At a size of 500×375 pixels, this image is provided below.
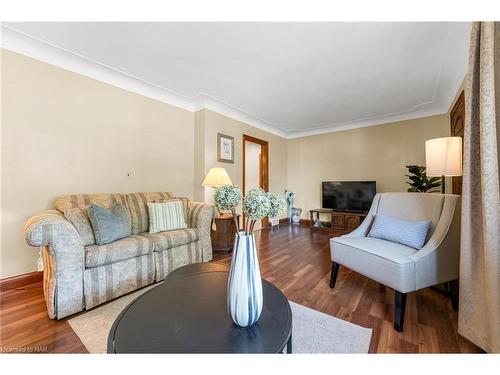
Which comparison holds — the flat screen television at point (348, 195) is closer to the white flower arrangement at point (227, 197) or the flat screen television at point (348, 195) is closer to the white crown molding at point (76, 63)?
the white crown molding at point (76, 63)

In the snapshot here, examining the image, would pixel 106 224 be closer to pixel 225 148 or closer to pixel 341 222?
pixel 225 148

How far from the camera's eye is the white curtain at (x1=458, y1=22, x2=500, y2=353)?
3.34 feet

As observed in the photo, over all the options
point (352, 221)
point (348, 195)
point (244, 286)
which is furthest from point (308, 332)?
point (348, 195)

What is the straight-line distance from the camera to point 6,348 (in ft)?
3.88

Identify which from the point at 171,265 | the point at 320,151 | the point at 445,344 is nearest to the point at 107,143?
the point at 171,265

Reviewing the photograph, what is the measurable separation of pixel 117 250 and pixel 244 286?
1.38m

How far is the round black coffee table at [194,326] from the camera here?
73 centimetres

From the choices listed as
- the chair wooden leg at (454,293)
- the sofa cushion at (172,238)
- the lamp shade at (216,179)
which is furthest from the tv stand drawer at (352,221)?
the sofa cushion at (172,238)

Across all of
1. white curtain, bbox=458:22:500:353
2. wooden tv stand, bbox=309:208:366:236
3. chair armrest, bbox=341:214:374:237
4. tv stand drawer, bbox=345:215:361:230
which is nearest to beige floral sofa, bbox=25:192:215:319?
chair armrest, bbox=341:214:374:237

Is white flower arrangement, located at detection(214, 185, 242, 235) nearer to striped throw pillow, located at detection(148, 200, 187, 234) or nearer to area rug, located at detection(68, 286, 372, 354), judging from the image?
area rug, located at detection(68, 286, 372, 354)

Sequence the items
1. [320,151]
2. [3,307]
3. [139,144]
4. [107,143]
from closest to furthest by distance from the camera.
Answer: [3,307] → [107,143] → [139,144] → [320,151]

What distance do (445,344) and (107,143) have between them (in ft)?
11.3

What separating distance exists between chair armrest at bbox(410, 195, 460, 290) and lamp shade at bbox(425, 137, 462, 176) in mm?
251
